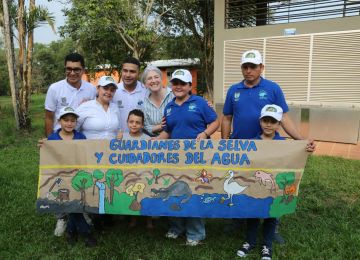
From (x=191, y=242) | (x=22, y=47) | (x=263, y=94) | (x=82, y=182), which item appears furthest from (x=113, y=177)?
(x=22, y=47)

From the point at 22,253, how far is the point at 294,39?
27.0 ft

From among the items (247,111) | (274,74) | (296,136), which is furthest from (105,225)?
(274,74)

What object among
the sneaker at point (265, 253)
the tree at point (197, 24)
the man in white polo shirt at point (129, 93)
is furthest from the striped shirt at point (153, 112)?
the tree at point (197, 24)

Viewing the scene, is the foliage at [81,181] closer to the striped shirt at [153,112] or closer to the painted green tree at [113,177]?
the painted green tree at [113,177]

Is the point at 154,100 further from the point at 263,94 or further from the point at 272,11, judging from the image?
the point at 272,11

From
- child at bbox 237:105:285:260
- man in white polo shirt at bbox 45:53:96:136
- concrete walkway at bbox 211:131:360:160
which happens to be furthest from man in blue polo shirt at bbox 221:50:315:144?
concrete walkway at bbox 211:131:360:160

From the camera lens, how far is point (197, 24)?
60.1ft

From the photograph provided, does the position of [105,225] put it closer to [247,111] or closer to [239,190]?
[239,190]

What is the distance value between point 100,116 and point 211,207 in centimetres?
142

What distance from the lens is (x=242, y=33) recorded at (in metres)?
10.2

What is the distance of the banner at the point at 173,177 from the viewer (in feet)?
10.5

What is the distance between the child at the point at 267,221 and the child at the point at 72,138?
5.09ft

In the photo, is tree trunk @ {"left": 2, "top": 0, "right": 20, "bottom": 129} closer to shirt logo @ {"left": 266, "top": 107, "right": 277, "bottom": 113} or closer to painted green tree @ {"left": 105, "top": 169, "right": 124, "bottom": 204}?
painted green tree @ {"left": 105, "top": 169, "right": 124, "bottom": 204}

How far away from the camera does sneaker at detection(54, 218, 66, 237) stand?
12.7ft
